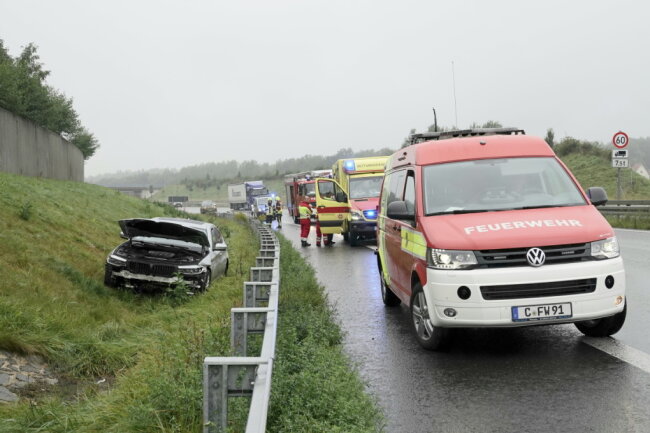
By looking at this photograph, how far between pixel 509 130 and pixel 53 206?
41.5 ft

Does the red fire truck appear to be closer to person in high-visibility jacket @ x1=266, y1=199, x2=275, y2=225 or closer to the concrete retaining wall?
person in high-visibility jacket @ x1=266, y1=199, x2=275, y2=225

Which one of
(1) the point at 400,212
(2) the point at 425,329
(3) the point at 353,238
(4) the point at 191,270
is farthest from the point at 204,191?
(2) the point at 425,329

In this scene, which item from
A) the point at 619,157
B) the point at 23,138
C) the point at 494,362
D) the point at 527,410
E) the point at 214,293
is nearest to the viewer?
the point at 527,410

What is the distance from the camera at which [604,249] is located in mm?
6027

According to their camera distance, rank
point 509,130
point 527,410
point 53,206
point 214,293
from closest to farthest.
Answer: point 527,410
point 509,130
point 214,293
point 53,206

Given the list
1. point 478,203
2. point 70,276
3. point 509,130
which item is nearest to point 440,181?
point 478,203

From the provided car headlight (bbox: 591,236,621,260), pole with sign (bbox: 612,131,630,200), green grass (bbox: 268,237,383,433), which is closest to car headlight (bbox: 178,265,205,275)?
green grass (bbox: 268,237,383,433)

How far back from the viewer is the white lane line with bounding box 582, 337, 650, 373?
18.8 ft

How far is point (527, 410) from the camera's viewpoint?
15.4 ft

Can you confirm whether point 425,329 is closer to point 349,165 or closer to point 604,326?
point 604,326

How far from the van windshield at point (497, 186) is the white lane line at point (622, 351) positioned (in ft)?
4.45

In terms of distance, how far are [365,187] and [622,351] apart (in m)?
15.4

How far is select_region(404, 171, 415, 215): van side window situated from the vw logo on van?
149 cm

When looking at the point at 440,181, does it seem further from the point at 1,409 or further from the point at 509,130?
the point at 1,409
